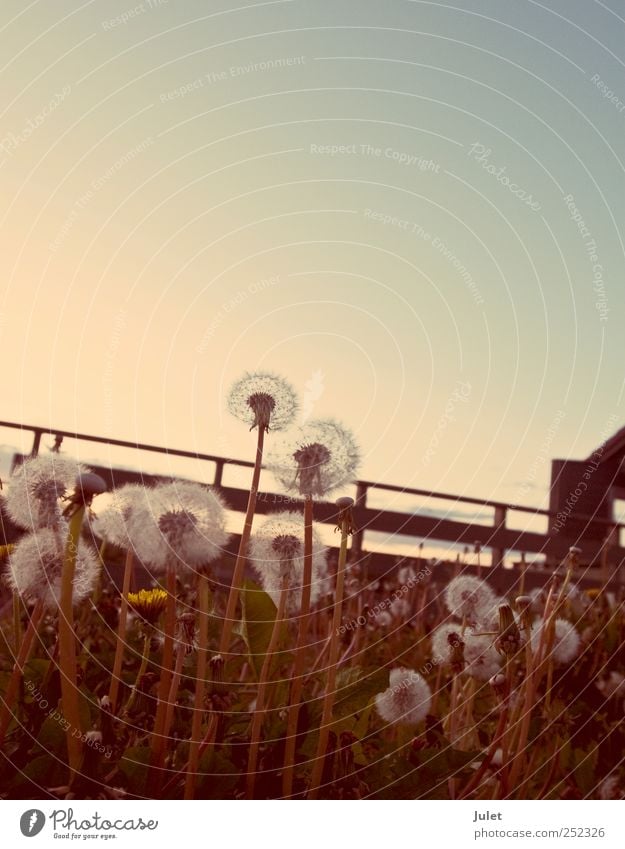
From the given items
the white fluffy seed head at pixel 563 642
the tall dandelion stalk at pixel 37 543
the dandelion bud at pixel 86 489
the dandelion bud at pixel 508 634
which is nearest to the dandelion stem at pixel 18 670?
the tall dandelion stalk at pixel 37 543

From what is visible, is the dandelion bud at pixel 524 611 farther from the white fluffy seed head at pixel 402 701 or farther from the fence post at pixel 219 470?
the fence post at pixel 219 470

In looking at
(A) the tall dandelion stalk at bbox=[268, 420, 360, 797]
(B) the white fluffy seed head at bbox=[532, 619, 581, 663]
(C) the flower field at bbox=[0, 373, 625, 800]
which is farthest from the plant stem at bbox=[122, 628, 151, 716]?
(B) the white fluffy seed head at bbox=[532, 619, 581, 663]

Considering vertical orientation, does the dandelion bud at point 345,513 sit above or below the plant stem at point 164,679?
above

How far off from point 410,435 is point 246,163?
1.01 ft

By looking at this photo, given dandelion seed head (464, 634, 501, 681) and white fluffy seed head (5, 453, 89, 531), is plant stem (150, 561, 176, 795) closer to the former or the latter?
white fluffy seed head (5, 453, 89, 531)

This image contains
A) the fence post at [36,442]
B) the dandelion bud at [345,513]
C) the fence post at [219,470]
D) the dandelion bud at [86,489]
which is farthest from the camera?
the fence post at [219,470]

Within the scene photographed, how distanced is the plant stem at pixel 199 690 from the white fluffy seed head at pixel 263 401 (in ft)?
0.41

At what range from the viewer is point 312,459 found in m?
0.60

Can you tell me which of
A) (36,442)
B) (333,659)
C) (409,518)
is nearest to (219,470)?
(36,442)

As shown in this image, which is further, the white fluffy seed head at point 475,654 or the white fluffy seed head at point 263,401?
the white fluffy seed head at point 475,654

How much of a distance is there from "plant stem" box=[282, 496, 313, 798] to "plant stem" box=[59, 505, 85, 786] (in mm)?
138

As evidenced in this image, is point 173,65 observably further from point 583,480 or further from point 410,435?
point 583,480

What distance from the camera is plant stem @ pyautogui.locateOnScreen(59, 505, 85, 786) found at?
0.46m

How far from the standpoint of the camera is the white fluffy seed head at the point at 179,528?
53cm
